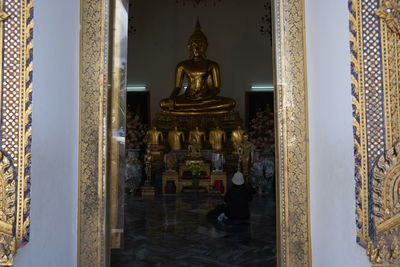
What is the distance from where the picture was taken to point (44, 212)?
2.20m

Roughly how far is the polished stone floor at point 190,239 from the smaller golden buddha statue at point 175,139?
8.10ft

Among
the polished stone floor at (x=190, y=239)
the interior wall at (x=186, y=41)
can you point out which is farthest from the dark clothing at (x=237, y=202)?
the interior wall at (x=186, y=41)

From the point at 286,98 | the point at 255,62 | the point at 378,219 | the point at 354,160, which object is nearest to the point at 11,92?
the point at 286,98

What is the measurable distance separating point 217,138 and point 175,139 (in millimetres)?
912

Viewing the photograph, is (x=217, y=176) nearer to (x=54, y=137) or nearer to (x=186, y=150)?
(x=186, y=150)

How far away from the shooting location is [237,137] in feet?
24.4

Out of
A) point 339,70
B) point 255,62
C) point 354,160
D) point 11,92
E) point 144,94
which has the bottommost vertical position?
point 354,160

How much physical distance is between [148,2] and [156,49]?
138cm

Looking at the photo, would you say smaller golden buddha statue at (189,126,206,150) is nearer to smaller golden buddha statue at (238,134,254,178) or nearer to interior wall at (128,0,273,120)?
smaller golden buddha statue at (238,134,254,178)

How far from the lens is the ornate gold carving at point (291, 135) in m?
2.51

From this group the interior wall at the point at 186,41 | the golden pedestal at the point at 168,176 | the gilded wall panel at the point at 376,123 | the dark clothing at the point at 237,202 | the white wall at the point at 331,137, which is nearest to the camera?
the gilded wall panel at the point at 376,123

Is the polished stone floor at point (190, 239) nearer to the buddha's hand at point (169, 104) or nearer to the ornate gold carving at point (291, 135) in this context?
the ornate gold carving at point (291, 135)

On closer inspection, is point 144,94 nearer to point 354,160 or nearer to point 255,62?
point 255,62

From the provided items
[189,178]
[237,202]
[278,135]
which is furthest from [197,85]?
[278,135]
